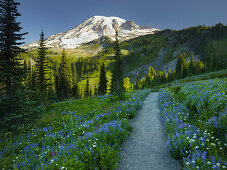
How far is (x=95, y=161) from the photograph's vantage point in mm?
3551

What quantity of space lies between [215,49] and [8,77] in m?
239

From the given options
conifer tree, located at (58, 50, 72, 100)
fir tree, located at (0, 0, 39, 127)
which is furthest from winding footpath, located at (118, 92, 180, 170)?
conifer tree, located at (58, 50, 72, 100)

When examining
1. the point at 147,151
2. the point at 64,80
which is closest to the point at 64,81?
the point at 64,80

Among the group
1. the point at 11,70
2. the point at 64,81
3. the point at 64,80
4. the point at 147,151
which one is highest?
the point at 11,70

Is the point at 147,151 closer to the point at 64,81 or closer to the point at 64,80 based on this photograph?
the point at 64,81

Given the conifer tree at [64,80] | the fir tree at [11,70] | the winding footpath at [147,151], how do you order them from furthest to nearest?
1. the conifer tree at [64,80]
2. the fir tree at [11,70]
3. the winding footpath at [147,151]

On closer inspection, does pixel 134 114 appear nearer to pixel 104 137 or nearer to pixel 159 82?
pixel 104 137


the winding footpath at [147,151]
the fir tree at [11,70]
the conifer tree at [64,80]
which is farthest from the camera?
the conifer tree at [64,80]

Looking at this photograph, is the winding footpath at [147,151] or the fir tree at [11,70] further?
the fir tree at [11,70]

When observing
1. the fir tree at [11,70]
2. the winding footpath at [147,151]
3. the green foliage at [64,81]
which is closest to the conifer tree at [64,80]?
the green foliage at [64,81]

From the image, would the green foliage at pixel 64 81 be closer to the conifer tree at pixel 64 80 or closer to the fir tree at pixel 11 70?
the conifer tree at pixel 64 80

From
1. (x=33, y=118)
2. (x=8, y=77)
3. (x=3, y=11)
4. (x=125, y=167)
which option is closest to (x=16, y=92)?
(x=8, y=77)

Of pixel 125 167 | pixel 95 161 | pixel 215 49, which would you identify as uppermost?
pixel 215 49

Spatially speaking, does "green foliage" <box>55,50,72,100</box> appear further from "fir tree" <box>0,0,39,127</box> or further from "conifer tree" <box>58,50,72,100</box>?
"fir tree" <box>0,0,39,127</box>
